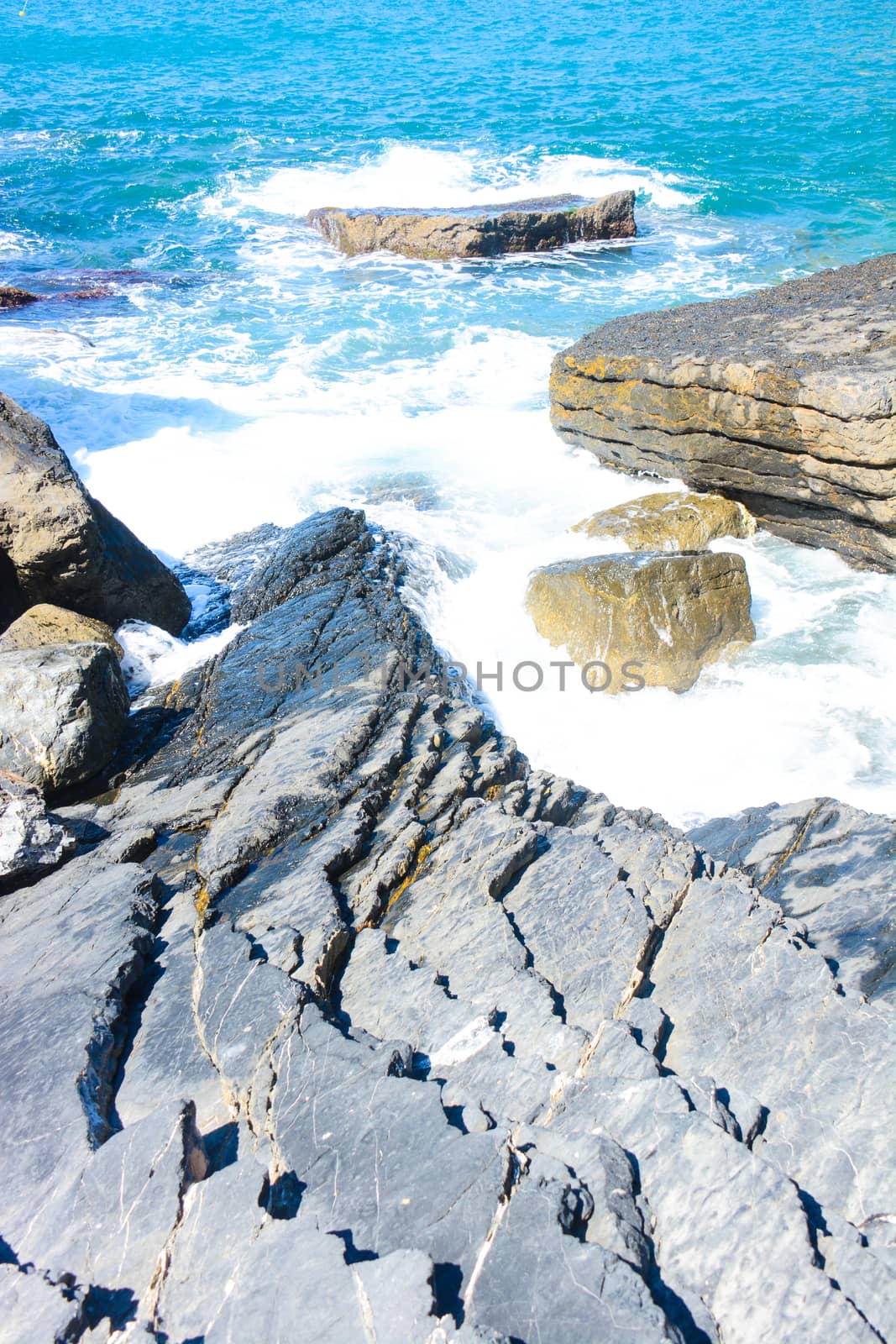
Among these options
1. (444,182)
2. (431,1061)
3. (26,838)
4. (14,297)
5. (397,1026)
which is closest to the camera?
(431,1061)

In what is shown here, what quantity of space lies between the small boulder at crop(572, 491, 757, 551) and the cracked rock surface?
3524mm

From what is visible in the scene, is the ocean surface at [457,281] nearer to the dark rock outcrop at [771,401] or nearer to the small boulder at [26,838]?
the dark rock outcrop at [771,401]

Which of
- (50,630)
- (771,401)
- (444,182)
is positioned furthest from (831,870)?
(444,182)

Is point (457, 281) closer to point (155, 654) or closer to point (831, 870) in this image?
point (155, 654)

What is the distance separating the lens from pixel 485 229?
1827 cm

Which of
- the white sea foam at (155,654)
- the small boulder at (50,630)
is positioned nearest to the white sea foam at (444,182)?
the white sea foam at (155,654)

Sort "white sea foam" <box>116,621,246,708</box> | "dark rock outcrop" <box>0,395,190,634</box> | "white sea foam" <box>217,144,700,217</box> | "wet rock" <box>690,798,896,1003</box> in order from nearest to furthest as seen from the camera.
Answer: "wet rock" <box>690,798,896,1003</box> < "dark rock outcrop" <box>0,395,190,634</box> < "white sea foam" <box>116,621,246,708</box> < "white sea foam" <box>217,144,700,217</box>

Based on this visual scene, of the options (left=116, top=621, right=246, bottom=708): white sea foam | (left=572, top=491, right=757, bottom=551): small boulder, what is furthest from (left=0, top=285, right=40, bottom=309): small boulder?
(left=572, top=491, right=757, bottom=551): small boulder

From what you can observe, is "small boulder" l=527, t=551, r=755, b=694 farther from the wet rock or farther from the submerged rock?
the submerged rock

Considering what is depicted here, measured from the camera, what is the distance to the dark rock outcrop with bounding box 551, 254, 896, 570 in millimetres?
7684

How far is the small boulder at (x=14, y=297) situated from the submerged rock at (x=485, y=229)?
21.5 ft

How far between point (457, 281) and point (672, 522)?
1092 centimetres

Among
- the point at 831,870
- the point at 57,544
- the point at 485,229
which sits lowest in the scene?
the point at 831,870

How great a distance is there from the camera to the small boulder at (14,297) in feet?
54.9
